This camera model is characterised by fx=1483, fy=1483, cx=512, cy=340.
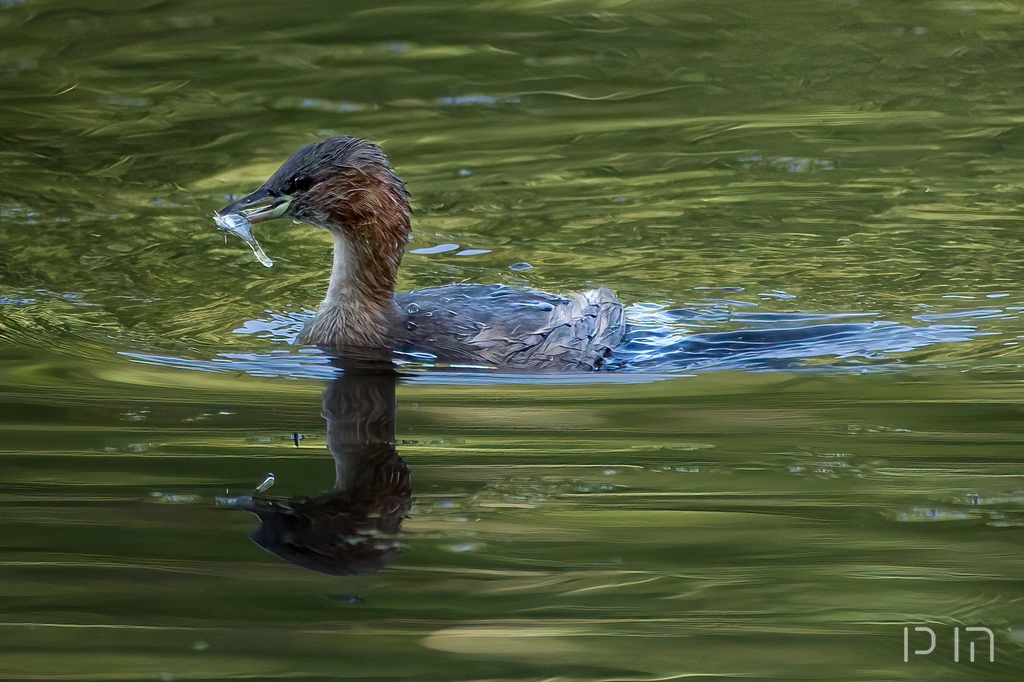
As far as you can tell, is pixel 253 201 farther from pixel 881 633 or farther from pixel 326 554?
pixel 881 633

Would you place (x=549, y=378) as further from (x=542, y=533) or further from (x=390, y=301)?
(x=542, y=533)

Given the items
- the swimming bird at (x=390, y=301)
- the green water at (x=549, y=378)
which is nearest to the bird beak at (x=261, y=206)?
the swimming bird at (x=390, y=301)

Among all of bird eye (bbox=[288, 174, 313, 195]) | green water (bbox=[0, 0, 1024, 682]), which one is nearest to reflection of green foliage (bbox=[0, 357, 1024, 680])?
green water (bbox=[0, 0, 1024, 682])

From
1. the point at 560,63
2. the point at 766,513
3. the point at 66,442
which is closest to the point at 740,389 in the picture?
the point at 766,513

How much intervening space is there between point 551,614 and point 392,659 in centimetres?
49

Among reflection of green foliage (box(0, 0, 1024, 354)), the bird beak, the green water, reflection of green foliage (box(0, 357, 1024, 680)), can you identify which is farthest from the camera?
reflection of green foliage (box(0, 0, 1024, 354))

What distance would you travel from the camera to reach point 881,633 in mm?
3943

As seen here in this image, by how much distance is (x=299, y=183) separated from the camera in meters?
7.41

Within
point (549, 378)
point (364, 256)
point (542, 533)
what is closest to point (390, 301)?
point (364, 256)

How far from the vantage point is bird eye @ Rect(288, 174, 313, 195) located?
7391mm

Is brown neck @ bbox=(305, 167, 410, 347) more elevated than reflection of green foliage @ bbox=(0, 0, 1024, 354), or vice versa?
reflection of green foliage @ bbox=(0, 0, 1024, 354)

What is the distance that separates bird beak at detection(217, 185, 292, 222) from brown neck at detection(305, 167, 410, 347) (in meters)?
0.28

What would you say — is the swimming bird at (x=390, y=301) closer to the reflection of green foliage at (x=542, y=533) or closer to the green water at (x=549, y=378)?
the green water at (x=549, y=378)

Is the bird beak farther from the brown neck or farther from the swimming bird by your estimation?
the brown neck
